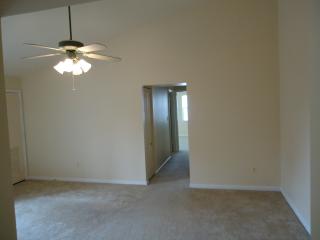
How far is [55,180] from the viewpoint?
5.41m

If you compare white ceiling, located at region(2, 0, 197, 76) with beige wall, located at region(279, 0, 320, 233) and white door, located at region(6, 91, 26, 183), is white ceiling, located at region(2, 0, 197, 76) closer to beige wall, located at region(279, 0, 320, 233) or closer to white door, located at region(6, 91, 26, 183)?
white door, located at region(6, 91, 26, 183)

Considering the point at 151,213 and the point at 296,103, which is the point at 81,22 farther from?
the point at 296,103

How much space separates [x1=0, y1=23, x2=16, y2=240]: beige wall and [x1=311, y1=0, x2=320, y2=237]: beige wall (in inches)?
80.3

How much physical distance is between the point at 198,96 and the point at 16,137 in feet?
14.0

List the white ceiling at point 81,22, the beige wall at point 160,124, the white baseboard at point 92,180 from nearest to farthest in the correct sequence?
the white ceiling at point 81,22, the white baseboard at point 92,180, the beige wall at point 160,124

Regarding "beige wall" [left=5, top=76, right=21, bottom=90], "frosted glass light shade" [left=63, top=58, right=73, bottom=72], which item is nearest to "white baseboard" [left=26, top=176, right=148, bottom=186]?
"beige wall" [left=5, top=76, right=21, bottom=90]

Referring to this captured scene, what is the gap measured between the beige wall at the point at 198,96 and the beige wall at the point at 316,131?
281 centimetres

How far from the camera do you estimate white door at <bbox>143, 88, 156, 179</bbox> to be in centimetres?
497

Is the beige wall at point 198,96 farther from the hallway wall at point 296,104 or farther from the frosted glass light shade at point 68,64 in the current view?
the frosted glass light shade at point 68,64

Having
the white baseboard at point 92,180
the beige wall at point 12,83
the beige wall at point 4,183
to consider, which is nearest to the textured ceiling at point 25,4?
the beige wall at point 4,183

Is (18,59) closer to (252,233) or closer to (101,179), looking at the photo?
(101,179)

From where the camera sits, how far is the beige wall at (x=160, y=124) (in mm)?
5711

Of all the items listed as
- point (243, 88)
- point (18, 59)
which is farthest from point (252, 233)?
point (18, 59)

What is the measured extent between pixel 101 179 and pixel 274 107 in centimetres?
377
